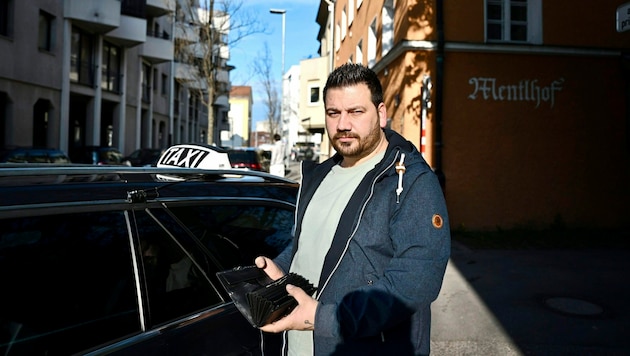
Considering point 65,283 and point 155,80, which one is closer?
point 65,283

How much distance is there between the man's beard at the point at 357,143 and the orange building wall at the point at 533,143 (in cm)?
878

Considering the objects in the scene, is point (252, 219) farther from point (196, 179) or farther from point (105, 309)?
point (105, 309)

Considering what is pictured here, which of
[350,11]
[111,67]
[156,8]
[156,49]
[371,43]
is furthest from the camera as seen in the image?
[156,8]

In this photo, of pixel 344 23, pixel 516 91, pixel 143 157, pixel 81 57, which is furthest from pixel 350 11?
pixel 81 57

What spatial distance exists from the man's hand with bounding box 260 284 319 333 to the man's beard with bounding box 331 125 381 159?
58cm

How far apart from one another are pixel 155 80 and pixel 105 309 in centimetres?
3367

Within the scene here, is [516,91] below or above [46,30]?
below

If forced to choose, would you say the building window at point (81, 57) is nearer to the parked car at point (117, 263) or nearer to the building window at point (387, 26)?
the building window at point (387, 26)

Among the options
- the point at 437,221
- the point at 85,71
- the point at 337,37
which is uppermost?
the point at 337,37

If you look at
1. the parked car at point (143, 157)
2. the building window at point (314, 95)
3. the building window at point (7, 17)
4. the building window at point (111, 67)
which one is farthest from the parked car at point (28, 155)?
the building window at point (314, 95)

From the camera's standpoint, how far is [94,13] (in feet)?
70.2

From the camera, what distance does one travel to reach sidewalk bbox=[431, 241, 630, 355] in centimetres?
443

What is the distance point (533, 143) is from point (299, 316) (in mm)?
10151

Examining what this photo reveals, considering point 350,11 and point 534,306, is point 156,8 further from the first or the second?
point 534,306
